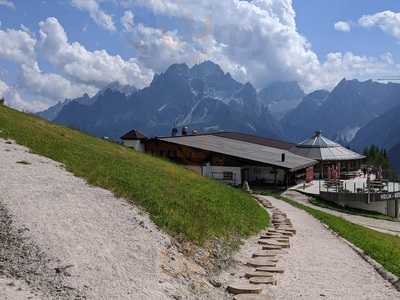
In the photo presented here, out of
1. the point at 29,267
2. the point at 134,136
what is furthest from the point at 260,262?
the point at 134,136

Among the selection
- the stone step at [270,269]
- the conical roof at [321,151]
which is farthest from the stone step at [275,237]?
the conical roof at [321,151]

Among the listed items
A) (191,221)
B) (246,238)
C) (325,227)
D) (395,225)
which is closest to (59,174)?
(191,221)

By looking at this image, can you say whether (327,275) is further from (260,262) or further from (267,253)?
(267,253)

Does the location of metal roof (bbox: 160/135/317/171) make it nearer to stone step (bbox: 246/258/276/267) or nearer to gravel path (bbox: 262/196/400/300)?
Answer: gravel path (bbox: 262/196/400/300)

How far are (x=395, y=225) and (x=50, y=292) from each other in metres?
42.3

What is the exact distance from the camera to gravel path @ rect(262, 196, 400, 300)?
557 inches

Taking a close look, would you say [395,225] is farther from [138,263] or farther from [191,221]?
[138,263]

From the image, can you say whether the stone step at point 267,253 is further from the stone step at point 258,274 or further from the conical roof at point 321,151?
the conical roof at point 321,151

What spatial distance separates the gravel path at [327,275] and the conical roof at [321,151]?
63.6 m

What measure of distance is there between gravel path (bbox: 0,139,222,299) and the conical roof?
7008 centimetres

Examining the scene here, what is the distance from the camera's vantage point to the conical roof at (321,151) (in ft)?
278

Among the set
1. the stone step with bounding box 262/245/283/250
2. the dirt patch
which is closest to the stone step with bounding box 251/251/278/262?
the stone step with bounding box 262/245/283/250

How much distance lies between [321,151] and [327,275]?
236 ft

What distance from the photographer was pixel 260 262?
16859mm
